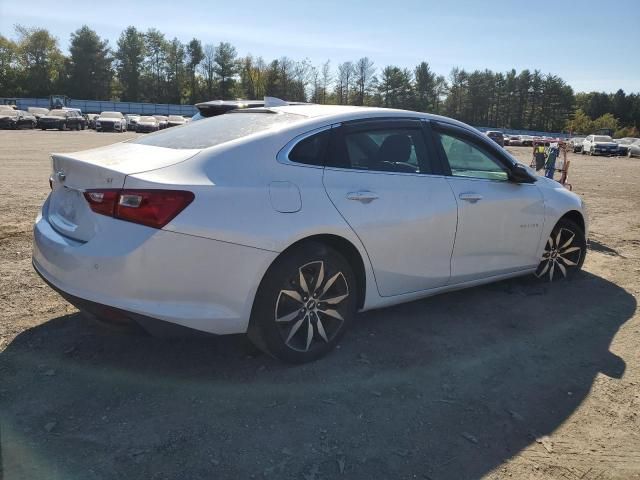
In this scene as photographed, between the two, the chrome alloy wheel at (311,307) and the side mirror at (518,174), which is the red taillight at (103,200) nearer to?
the chrome alloy wheel at (311,307)

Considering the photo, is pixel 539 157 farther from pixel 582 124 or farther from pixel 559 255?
pixel 582 124

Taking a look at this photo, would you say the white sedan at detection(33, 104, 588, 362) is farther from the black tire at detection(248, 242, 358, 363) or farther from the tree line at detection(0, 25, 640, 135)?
the tree line at detection(0, 25, 640, 135)

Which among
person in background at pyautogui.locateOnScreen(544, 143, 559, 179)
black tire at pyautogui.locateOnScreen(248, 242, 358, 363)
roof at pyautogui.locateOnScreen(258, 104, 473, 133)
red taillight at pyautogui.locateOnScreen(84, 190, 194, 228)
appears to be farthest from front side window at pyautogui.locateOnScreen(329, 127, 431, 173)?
person in background at pyautogui.locateOnScreen(544, 143, 559, 179)

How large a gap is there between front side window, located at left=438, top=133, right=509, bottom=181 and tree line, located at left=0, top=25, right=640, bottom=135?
94.3 m

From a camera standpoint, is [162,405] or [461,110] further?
[461,110]

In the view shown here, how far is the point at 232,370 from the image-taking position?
11.1ft

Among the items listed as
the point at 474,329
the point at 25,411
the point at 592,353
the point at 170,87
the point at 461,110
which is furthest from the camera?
the point at 461,110

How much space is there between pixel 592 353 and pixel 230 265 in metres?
2.72

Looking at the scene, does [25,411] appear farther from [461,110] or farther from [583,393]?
[461,110]

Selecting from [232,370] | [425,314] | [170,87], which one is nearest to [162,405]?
[232,370]

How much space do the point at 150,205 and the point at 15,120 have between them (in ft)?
146

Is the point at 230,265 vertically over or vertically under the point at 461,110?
under

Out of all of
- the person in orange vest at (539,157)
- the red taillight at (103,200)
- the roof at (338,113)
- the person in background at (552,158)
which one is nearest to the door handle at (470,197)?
the roof at (338,113)

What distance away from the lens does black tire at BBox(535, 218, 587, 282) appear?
527cm
